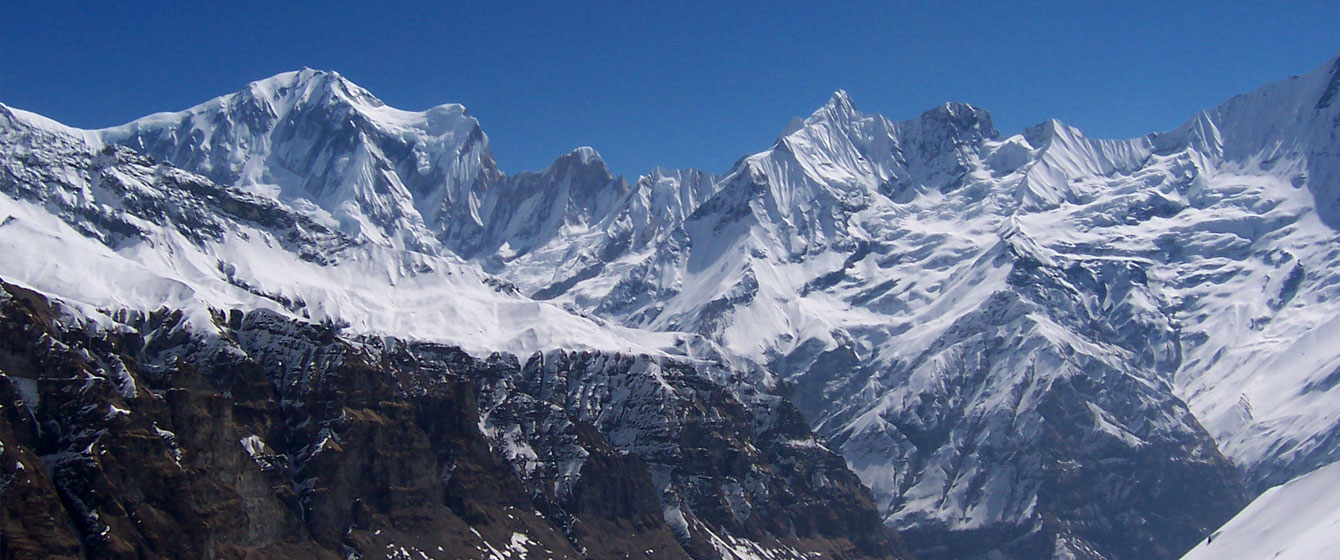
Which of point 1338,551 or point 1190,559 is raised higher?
point 1190,559

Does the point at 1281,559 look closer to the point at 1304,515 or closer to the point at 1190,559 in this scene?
the point at 1304,515

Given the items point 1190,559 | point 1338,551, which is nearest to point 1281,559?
point 1338,551

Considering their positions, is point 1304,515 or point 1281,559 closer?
point 1281,559

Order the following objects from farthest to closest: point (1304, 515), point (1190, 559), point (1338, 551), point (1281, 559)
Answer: point (1190, 559), point (1304, 515), point (1281, 559), point (1338, 551)

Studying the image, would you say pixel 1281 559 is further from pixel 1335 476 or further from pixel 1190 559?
pixel 1190 559

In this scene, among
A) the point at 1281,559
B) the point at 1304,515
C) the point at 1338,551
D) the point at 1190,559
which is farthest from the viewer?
the point at 1190,559

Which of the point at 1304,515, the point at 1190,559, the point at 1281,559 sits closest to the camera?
the point at 1281,559
